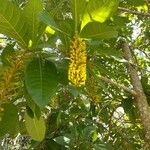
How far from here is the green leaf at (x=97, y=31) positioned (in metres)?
1.69

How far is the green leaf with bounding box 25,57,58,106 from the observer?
1642 millimetres

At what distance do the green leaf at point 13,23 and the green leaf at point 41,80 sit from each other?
111mm

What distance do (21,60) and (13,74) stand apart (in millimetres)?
147

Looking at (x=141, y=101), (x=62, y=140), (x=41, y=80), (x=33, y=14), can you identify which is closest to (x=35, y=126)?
(x=41, y=80)

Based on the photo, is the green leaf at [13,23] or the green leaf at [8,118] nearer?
the green leaf at [13,23]

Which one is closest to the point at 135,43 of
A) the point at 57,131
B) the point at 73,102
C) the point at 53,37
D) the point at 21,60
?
the point at 73,102

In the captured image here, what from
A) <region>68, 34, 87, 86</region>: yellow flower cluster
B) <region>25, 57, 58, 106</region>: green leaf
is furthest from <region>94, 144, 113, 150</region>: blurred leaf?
<region>68, 34, 87, 86</region>: yellow flower cluster

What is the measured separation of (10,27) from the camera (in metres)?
1.68

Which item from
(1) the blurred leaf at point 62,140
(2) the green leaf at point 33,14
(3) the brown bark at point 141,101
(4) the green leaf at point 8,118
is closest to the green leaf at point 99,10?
(2) the green leaf at point 33,14

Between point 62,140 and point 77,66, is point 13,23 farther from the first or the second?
point 62,140

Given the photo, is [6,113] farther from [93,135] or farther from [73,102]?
[73,102]

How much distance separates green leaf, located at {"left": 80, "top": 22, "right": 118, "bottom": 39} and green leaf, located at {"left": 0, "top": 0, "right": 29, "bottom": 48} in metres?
0.26

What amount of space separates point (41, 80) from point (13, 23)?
28 cm

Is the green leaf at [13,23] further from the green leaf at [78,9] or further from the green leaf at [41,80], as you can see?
the green leaf at [78,9]
